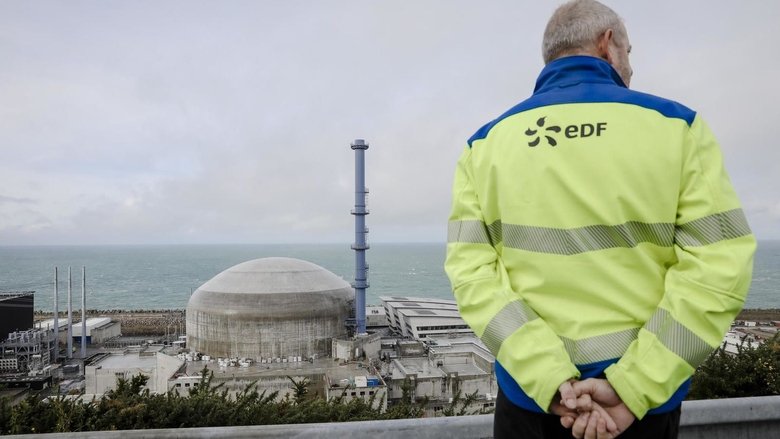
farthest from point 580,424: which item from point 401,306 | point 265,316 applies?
point 401,306

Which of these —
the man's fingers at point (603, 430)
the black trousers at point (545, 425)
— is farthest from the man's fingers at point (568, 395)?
the black trousers at point (545, 425)

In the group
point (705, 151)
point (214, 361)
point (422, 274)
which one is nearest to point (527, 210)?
point (705, 151)

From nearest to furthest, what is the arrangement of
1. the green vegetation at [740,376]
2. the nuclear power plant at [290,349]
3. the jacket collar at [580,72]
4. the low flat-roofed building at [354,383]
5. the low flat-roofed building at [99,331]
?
the jacket collar at [580,72] < the green vegetation at [740,376] < the low flat-roofed building at [354,383] < the nuclear power plant at [290,349] < the low flat-roofed building at [99,331]

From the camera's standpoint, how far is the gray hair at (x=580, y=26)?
2.12 meters

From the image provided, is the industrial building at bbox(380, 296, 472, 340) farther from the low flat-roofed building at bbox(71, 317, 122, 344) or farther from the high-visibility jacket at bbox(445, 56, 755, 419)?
the high-visibility jacket at bbox(445, 56, 755, 419)

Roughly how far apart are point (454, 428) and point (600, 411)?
77.6 inches

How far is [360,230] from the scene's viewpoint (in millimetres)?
39031

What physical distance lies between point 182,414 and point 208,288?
34037mm

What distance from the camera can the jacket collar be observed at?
205 cm

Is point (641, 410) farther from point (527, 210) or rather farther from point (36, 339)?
point (36, 339)

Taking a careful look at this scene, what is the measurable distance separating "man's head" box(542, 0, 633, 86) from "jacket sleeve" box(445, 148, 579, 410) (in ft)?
2.07

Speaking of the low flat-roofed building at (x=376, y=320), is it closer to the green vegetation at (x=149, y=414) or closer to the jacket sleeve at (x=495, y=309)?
the green vegetation at (x=149, y=414)

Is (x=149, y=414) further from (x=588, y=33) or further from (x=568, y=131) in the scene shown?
(x=588, y=33)

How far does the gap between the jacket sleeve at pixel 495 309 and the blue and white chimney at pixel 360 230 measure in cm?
3597
